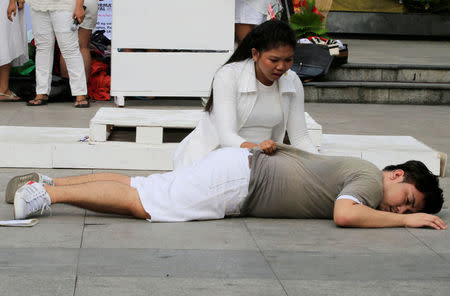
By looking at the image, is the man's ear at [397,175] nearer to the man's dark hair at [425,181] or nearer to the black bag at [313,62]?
Answer: the man's dark hair at [425,181]

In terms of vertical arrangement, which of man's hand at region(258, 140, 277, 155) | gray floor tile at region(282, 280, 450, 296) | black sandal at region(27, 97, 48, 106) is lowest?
gray floor tile at region(282, 280, 450, 296)

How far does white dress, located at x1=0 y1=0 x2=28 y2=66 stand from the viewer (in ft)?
26.8

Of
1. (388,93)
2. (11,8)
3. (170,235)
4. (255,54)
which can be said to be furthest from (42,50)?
(170,235)

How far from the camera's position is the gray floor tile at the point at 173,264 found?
3.10 m

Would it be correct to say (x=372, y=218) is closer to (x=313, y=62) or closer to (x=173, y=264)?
(x=173, y=264)

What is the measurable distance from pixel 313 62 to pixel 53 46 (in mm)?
3044

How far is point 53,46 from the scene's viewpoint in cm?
810

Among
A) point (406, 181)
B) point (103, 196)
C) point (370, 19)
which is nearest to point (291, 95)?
point (406, 181)

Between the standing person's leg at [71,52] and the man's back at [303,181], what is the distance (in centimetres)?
445

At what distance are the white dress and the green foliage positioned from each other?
127 inches

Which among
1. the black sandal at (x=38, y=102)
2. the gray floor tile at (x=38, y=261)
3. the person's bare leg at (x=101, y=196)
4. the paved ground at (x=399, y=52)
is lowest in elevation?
the gray floor tile at (x=38, y=261)

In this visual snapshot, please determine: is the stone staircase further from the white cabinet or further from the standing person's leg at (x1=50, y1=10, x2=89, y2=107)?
the standing person's leg at (x1=50, y1=10, x2=89, y2=107)

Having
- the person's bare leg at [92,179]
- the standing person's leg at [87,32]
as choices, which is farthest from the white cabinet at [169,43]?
the person's bare leg at [92,179]

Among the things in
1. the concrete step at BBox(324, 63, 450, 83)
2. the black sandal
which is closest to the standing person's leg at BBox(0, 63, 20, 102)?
the black sandal
